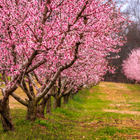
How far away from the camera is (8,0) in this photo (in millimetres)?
8148

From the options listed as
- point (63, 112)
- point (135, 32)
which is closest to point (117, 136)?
point (63, 112)

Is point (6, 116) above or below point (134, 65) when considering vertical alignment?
below

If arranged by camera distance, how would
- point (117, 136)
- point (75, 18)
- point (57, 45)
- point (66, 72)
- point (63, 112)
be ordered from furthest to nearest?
point (63, 112), point (66, 72), point (117, 136), point (75, 18), point (57, 45)

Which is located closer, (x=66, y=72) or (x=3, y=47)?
(x=3, y=47)

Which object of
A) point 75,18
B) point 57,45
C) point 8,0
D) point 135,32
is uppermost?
point 135,32

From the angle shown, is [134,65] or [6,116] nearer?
[6,116]

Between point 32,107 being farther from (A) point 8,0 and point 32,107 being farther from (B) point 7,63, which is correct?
(A) point 8,0

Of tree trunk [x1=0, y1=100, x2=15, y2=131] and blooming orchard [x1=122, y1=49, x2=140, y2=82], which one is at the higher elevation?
blooming orchard [x1=122, y1=49, x2=140, y2=82]

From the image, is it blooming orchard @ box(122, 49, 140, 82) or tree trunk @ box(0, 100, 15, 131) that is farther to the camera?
blooming orchard @ box(122, 49, 140, 82)

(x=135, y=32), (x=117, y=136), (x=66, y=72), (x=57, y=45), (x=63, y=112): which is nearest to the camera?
(x=57, y=45)

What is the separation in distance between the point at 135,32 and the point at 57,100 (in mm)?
43896

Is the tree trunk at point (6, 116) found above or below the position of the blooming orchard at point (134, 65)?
below

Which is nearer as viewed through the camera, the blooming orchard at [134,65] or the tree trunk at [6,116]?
the tree trunk at [6,116]

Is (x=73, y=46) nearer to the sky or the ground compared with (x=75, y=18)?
nearer to the ground
